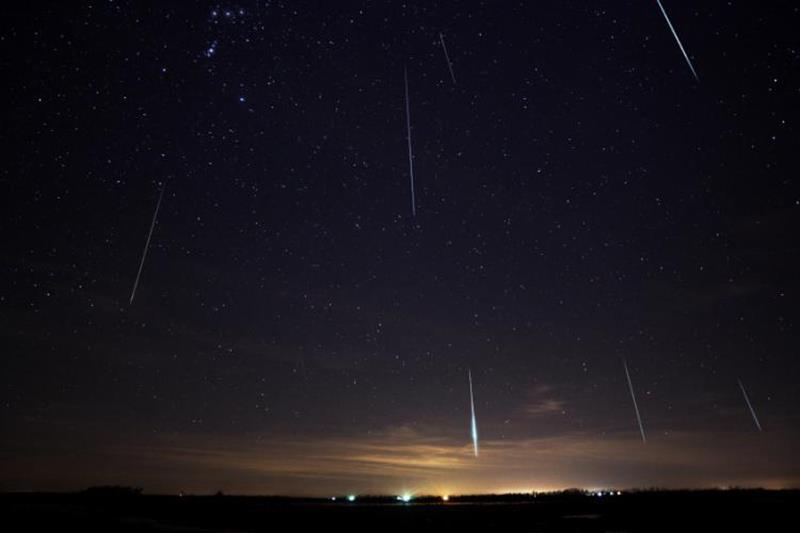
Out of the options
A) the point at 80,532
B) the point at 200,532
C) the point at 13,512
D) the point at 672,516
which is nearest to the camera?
the point at 80,532

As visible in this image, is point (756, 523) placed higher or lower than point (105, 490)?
lower

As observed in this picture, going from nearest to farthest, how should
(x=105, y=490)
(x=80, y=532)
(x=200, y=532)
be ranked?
(x=80, y=532)
(x=200, y=532)
(x=105, y=490)

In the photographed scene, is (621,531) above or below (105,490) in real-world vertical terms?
below

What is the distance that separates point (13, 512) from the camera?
18391 mm

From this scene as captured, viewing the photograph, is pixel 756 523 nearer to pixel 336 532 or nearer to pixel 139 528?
pixel 336 532

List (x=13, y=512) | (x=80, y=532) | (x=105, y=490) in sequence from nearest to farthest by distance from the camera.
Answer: (x=80, y=532) → (x=13, y=512) → (x=105, y=490)

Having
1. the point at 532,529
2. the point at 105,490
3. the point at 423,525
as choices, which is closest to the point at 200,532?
the point at 423,525

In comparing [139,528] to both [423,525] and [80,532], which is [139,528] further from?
[423,525]

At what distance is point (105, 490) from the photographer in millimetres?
80562

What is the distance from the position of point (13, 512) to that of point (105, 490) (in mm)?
73087

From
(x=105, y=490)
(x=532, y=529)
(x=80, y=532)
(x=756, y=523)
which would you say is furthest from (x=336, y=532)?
(x=105, y=490)

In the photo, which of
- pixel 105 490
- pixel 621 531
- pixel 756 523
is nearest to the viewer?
Result: pixel 621 531

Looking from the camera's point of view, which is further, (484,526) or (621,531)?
(484,526)

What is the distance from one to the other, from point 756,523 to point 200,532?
83.8 feet
